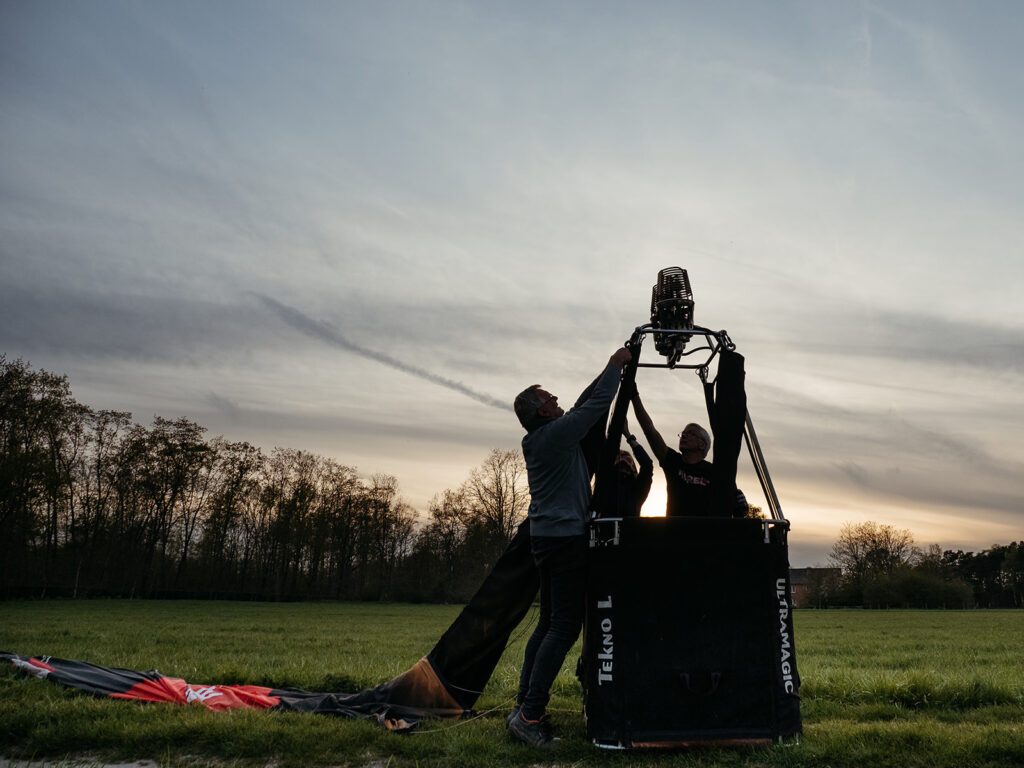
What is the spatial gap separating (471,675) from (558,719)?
785mm

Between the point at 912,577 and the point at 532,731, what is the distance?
74.3 m

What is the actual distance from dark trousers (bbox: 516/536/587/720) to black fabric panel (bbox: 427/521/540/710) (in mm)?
917

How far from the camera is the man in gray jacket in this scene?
5.12 metres

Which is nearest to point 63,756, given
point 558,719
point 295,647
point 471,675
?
point 471,675

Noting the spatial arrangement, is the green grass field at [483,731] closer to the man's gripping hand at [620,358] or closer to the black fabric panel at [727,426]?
the black fabric panel at [727,426]

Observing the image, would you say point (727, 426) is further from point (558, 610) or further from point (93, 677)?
point (93, 677)

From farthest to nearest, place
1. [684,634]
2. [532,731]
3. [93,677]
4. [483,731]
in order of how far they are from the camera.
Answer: [93,677]
[483,731]
[532,731]
[684,634]

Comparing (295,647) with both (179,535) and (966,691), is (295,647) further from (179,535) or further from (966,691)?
(179,535)

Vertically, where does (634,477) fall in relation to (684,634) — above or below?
above

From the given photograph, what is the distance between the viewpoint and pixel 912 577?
6856 centimetres

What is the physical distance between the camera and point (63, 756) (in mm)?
4820

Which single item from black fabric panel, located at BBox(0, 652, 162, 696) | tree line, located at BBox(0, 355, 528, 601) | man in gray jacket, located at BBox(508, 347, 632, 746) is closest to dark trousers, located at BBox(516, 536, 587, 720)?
man in gray jacket, located at BBox(508, 347, 632, 746)

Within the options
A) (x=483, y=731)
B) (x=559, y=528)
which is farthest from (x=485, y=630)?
(x=559, y=528)

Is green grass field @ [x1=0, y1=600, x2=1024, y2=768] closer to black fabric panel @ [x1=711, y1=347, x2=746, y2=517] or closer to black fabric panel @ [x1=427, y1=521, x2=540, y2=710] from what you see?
black fabric panel @ [x1=427, y1=521, x2=540, y2=710]
